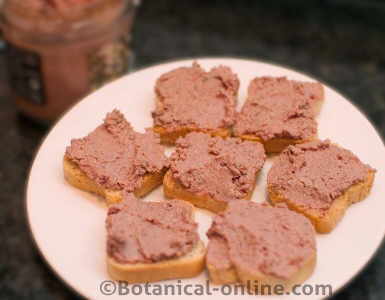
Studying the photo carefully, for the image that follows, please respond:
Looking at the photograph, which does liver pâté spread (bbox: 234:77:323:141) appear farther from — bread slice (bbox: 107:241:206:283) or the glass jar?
the glass jar

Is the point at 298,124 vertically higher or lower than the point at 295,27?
higher

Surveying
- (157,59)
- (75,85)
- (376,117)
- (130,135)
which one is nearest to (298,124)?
(130,135)

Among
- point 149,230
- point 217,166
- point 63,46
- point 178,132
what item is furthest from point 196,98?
point 63,46

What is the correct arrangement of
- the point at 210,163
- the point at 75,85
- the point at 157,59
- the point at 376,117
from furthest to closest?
the point at 157,59 < the point at 376,117 < the point at 75,85 < the point at 210,163

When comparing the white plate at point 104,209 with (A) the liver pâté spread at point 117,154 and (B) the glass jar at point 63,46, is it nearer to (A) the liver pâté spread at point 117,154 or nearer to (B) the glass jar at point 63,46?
(A) the liver pâté spread at point 117,154

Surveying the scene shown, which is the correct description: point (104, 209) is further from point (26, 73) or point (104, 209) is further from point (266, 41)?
point (266, 41)

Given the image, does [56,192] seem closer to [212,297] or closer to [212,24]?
[212,297]
